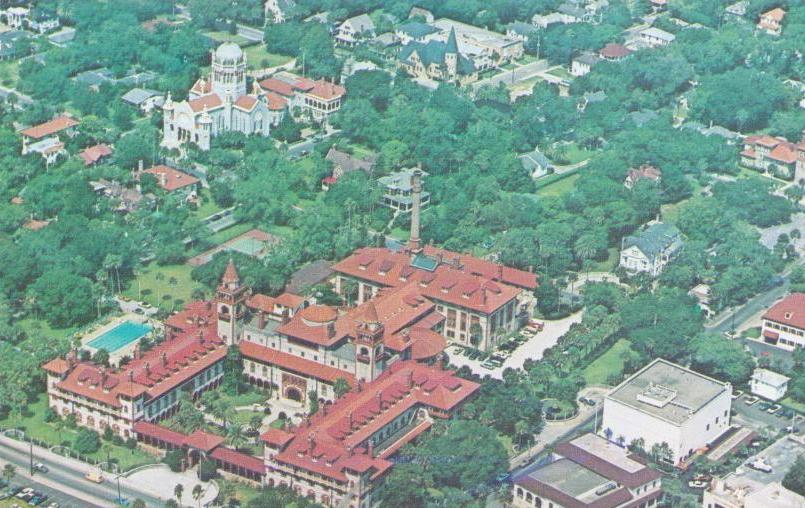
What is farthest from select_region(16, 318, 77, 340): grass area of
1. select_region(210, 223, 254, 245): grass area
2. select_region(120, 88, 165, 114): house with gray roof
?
select_region(120, 88, 165, 114): house with gray roof

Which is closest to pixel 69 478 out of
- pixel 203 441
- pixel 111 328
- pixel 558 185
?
pixel 203 441

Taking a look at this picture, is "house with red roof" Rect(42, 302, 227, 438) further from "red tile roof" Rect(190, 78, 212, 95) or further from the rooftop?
"red tile roof" Rect(190, 78, 212, 95)

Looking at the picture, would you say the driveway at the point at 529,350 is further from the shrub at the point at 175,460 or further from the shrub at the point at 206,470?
the shrub at the point at 175,460

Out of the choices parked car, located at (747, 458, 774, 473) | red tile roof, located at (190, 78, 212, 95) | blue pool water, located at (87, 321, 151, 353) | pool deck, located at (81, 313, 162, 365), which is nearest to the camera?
parked car, located at (747, 458, 774, 473)

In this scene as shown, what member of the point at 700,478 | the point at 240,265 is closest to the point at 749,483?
the point at 700,478

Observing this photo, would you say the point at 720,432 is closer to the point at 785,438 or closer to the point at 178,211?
the point at 785,438

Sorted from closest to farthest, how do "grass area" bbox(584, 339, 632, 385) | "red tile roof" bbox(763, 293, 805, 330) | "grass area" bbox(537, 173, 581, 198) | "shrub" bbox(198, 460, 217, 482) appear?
"shrub" bbox(198, 460, 217, 482)
"grass area" bbox(584, 339, 632, 385)
"red tile roof" bbox(763, 293, 805, 330)
"grass area" bbox(537, 173, 581, 198)

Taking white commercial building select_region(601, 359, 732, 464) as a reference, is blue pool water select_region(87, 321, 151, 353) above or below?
below
